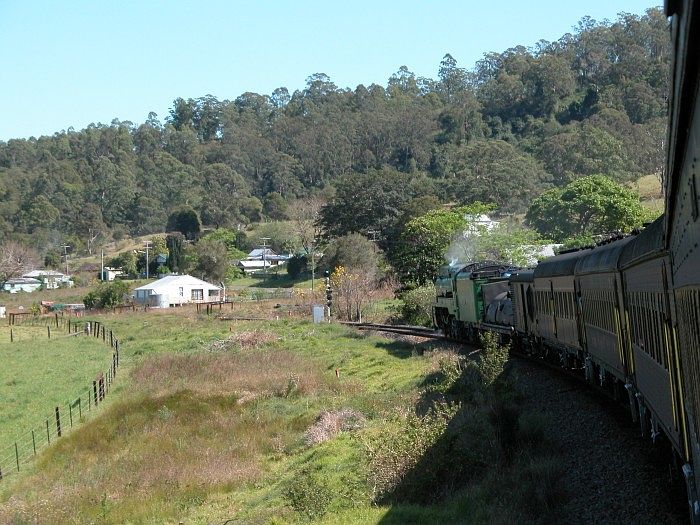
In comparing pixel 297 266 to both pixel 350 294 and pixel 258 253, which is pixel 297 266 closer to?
→ pixel 258 253

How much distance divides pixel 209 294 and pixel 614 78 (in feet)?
275

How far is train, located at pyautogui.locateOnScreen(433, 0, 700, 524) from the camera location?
5.30m

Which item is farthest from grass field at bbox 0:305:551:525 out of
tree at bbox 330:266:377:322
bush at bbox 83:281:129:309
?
bush at bbox 83:281:129:309

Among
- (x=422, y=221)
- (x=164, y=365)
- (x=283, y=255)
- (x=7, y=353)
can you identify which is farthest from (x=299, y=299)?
(x=283, y=255)

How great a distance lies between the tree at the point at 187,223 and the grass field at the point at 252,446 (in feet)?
330

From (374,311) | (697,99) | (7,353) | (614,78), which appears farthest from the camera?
(614,78)

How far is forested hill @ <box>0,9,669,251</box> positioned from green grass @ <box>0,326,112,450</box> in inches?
3006

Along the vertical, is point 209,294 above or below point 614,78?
below

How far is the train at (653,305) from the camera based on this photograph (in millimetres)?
5301

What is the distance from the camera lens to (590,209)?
219ft

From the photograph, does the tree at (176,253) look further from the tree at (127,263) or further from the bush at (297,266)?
the bush at (297,266)

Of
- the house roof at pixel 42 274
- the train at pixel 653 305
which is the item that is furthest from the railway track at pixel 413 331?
the house roof at pixel 42 274

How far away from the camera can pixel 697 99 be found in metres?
4.70

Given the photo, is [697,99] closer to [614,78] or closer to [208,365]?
[208,365]
